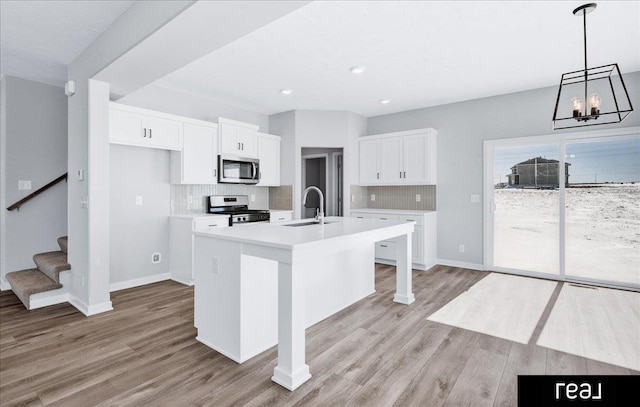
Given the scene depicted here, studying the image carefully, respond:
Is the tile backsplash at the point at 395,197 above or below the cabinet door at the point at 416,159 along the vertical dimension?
below

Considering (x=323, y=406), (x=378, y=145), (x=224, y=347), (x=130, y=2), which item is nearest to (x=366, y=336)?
(x=323, y=406)

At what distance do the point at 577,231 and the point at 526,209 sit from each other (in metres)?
0.64

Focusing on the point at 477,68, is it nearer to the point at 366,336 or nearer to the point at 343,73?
the point at 343,73

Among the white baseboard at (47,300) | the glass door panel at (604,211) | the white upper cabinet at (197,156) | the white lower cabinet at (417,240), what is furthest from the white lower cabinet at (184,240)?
the glass door panel at (604,211)

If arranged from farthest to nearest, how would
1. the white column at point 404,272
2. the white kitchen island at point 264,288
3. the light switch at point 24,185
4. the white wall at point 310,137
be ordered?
the white wall at point 310,137 < the light switch at point 24,185 < the white column at point 404,272 < the white kitchen island at point 264,288

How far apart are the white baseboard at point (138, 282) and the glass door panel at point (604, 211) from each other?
17.7 ft

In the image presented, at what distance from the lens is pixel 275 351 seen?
7.88 feet

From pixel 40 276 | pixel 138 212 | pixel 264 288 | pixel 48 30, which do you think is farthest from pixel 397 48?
pixel 40 276

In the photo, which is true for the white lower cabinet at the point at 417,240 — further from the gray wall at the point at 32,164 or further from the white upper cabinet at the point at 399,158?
the gray wall at the point at 32,164

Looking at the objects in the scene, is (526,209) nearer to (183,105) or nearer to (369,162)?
(369,162)

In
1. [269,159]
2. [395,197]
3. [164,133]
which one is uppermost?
[164,133]

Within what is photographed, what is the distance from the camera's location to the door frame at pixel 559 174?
3.99 m

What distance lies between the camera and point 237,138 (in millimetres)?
4875

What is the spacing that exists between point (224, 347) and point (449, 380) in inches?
60.6
